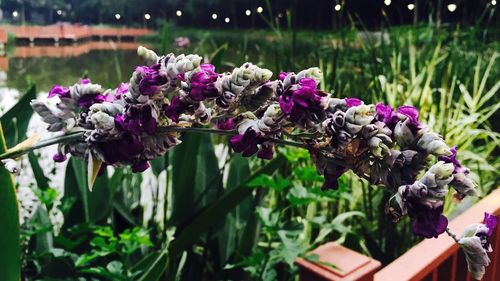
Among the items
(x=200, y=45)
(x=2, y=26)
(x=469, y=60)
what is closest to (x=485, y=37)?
(x=469, y=60)

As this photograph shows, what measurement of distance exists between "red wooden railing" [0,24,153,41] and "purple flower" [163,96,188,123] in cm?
200

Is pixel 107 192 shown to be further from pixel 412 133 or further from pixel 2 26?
pixel 2 26

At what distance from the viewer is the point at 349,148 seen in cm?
33

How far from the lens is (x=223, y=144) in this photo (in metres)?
1.83

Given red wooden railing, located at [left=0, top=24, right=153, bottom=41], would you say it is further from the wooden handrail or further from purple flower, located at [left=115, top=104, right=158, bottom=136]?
purple flower, located at [left=115, top=104, right=158, bottom=136]

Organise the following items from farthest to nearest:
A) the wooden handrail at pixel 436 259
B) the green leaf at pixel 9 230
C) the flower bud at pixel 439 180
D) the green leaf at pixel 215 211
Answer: the green leaf at pixel 215 211, the wooden handrail at pixel 436 259, the green leaf at pixel 9 230, the flower bud at pixel 439 180

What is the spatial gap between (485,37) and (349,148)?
9.76 ft

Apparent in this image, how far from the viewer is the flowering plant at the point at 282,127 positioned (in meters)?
0.31

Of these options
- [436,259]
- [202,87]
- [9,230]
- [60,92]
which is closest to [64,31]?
[9,230]

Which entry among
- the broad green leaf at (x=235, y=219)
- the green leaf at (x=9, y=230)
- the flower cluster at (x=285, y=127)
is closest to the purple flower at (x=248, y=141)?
the flower cluster at (x=285, y=127)

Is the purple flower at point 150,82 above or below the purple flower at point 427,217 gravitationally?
above

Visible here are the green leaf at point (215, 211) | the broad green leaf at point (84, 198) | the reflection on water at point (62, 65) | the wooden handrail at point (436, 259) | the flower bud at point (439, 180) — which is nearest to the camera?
the flower bud at point (439, 180)

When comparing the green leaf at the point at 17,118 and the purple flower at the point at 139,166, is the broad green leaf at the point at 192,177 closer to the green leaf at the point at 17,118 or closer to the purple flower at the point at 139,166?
the green leaf at the point at 17,118

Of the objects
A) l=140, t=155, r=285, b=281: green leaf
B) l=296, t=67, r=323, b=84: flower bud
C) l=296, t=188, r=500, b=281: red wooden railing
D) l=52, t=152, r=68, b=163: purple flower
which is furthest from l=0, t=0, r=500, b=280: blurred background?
l=296, t=67, r=323, b=84: flower bud
